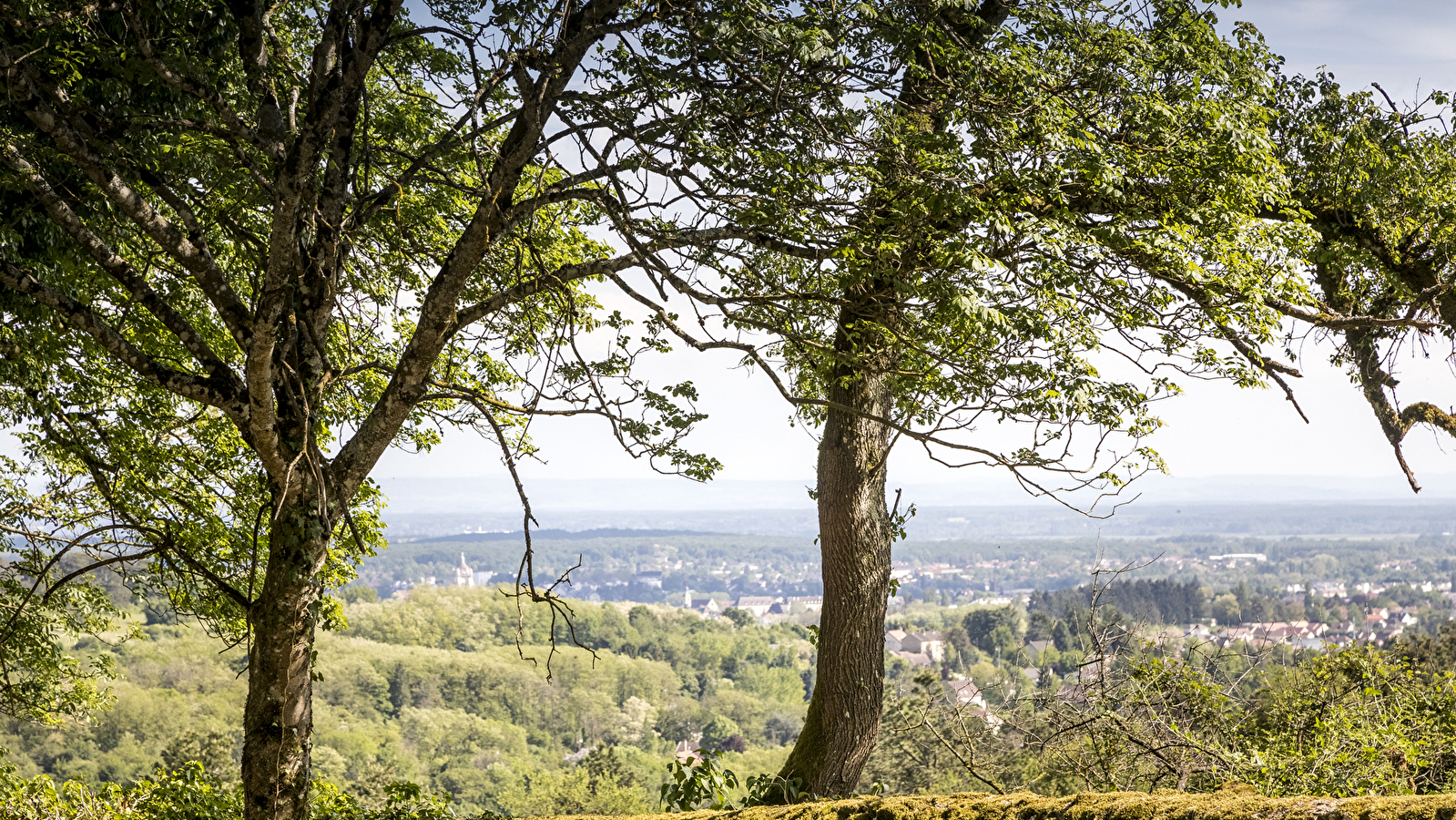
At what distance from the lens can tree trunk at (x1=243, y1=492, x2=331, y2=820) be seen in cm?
402

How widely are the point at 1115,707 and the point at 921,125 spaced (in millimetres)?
3654

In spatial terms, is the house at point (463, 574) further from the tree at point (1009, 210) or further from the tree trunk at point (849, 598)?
the tree at point (1009, 210)

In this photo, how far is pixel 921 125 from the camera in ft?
14.6

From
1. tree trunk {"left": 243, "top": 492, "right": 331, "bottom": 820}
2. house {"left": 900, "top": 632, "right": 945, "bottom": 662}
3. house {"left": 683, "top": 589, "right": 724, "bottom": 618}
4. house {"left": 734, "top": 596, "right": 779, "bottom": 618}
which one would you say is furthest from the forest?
house {"left": 734, "top": 596, "right": 779, "bottom": 618}

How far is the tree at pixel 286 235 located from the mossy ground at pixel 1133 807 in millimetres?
1652

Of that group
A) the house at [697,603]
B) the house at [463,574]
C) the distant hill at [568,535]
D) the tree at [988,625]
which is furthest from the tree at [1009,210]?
the distant hill at [568,535]

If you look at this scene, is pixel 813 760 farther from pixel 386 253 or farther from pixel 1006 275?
pixel 386 253

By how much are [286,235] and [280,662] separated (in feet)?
6.80

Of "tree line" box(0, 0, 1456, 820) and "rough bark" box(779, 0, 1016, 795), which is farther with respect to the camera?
"rough bark" box(779, 0, 1016, 795)

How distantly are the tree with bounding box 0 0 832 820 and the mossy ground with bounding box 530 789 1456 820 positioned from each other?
1.65m

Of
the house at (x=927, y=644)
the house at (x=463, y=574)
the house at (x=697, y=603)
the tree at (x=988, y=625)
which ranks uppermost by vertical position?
the tree at (x=988, y=625)

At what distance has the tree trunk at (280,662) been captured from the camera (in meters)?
4.02

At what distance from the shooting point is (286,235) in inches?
140

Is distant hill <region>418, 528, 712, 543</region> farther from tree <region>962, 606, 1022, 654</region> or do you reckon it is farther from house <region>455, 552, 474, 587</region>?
tree <region>962, 606, 1022, 654</region>
